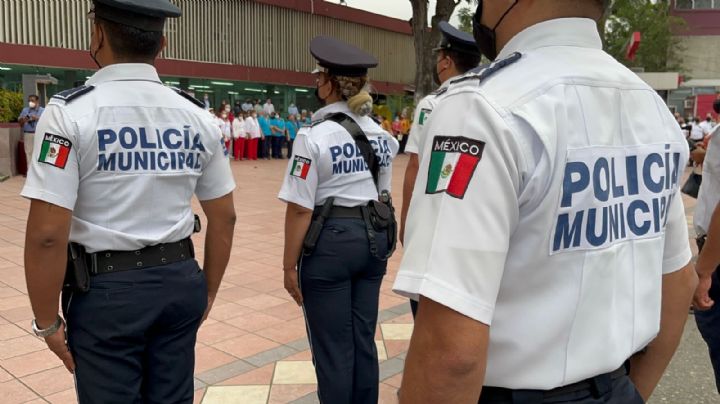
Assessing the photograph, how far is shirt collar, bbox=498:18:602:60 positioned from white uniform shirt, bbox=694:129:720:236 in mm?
2040

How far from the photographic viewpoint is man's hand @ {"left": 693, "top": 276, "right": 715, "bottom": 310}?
2.76m

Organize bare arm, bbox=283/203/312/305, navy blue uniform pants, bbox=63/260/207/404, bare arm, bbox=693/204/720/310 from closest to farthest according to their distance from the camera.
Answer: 1. navy blue uniform pants, bbox=63/260/207/404
2. bare arm, bbox=693/204/720/310
3. bare arm, bbox=283/203/312/305

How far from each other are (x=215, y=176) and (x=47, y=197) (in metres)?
0.67

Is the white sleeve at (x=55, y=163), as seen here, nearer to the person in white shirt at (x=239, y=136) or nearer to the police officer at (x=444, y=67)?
the police officer at (x=444, y=67)

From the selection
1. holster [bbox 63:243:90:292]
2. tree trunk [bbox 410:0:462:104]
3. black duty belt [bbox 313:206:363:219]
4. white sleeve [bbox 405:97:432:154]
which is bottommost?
holster [bbox 63:243:90:292]

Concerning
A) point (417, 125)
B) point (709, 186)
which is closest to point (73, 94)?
point (417, 125)

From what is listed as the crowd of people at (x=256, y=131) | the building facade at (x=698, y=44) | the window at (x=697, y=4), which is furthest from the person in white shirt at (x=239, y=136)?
the window at (x=697, y=4)

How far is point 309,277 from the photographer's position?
3002 millimetres

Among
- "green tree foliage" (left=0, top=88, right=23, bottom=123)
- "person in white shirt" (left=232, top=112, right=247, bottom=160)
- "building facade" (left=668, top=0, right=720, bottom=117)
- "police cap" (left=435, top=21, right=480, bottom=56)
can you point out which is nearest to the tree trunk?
"person in white shirt" (left=232, top=112, right=247, bottom=160)

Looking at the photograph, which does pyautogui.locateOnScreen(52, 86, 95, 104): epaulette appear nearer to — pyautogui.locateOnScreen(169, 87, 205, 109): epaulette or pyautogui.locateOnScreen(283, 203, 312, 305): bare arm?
pyautogui.locateOnScreen(169, 87, 205, 109): epaulette

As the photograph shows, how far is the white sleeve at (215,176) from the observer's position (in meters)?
2.44

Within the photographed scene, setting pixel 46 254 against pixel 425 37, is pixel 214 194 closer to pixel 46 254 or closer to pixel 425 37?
pixel 46 254

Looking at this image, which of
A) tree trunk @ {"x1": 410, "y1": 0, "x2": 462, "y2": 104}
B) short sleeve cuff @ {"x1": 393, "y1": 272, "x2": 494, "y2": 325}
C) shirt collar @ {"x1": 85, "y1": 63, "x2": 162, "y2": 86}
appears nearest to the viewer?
short sleeve cuff @ {"x1": 393, "y1": 272, "x2": 494, "y2": 325}

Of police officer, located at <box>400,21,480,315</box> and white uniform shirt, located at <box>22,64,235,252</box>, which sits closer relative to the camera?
white uniform shirt, located at <box>22,64,235,252</box>
